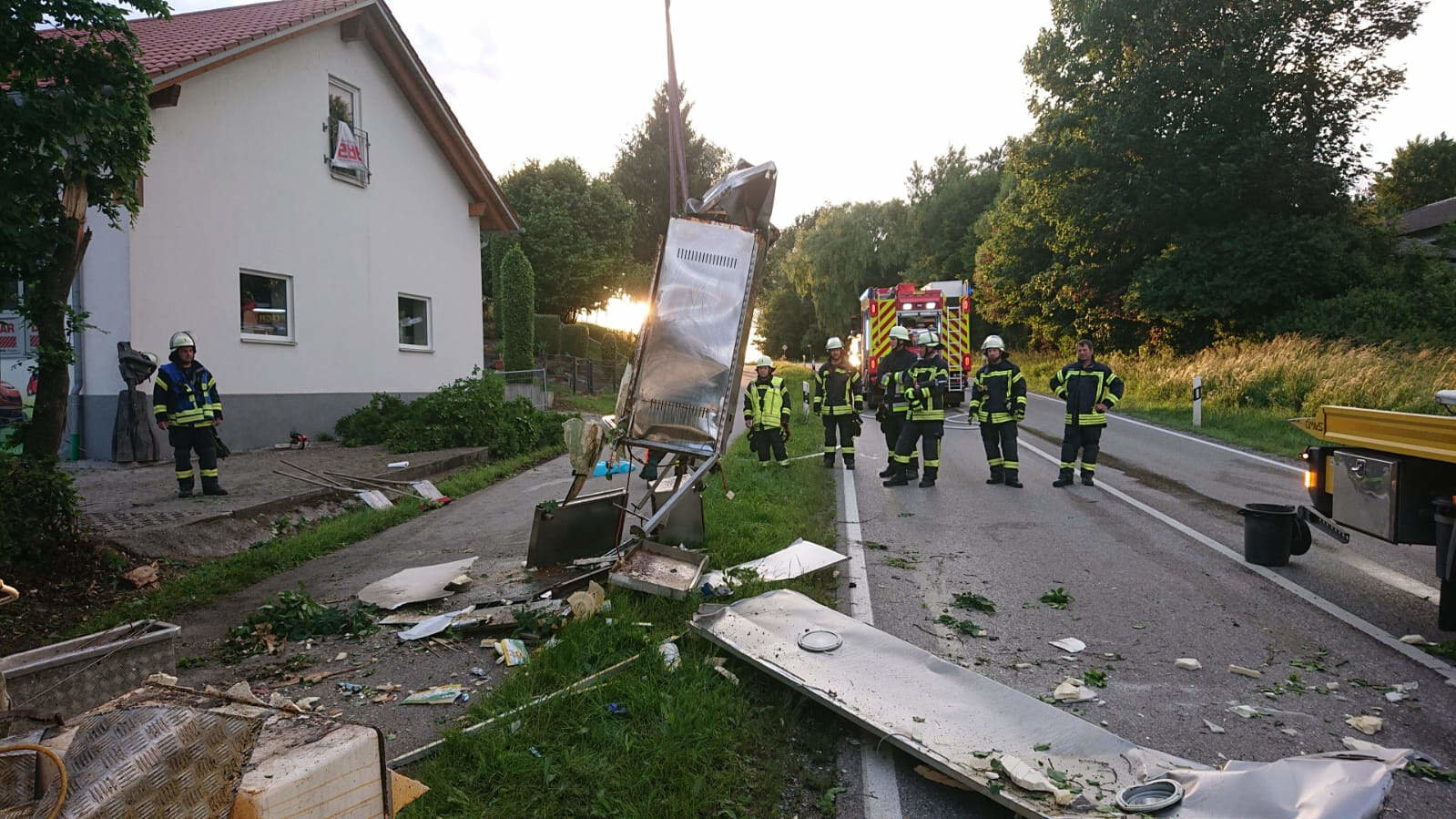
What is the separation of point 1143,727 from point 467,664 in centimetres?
333

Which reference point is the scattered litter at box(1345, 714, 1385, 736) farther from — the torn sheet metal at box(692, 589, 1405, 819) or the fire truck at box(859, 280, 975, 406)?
the fire truck at box(859, 280, 975, 406)

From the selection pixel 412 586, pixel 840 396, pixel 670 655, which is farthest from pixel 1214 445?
pixel 412 586

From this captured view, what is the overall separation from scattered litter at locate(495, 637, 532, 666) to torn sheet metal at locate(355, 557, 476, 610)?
1.20m

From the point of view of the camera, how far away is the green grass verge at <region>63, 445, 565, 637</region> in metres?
5.34

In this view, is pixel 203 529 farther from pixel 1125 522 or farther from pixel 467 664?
pixel 1125 522

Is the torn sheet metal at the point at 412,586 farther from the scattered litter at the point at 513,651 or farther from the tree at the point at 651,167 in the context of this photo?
the tree at the point at 651,167

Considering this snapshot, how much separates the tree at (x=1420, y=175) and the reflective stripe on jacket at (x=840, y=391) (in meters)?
47.5

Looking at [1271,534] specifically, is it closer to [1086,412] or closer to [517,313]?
[1086,412]

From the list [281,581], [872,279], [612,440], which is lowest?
[281,581]

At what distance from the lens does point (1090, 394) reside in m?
9.88

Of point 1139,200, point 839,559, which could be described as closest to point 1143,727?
point 839,559

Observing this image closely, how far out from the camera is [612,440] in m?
5.67

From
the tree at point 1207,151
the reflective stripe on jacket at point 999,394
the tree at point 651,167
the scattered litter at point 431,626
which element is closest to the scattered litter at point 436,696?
the scattered litter at point 431,626

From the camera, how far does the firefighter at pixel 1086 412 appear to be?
9836 mm
